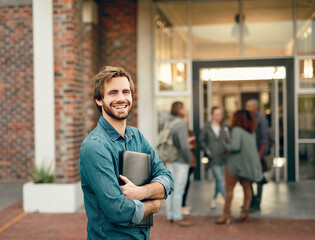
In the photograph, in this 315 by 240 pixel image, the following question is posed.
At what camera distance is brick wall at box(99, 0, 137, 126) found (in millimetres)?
9547

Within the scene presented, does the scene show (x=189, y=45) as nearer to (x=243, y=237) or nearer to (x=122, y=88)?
(x=243, y=237)

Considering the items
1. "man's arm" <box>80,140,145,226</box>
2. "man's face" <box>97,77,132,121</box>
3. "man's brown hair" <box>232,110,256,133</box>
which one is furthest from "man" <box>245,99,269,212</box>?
"man's arm" <box>80,140,145,226</box>

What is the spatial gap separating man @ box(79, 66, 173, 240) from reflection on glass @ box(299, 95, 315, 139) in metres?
7.75

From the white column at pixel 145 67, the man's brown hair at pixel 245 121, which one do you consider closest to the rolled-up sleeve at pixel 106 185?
the man's brown hair at pixel 245 121

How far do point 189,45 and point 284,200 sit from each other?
431 cm

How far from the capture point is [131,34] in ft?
31.3

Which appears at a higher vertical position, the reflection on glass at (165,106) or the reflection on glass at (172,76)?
the reflection on glass at (172,76)

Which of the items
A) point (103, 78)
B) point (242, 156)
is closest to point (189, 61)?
point (242, 156)

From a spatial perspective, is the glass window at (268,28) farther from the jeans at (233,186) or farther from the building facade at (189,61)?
A: the jeans at (233,186)

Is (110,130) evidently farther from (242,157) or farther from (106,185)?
(242,157)

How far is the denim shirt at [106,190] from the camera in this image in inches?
79.7

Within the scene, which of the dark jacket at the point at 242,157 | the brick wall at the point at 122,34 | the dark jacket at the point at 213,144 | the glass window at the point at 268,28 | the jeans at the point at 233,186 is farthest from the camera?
the brick wall at the point at 122,34

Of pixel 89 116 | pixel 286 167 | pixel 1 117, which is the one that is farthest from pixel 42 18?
pixel 286 167

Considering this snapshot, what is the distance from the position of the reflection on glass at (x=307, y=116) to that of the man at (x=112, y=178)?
775 centimetres
